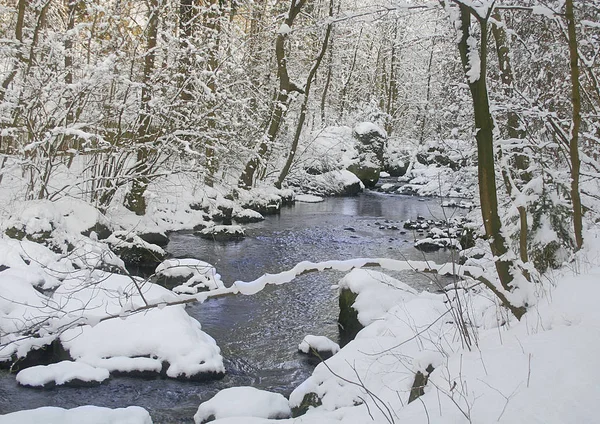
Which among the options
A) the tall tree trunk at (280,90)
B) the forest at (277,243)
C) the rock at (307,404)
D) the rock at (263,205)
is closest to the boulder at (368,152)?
the forest at (277,243)

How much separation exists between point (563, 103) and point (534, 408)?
6.10 m

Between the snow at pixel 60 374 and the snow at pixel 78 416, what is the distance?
1.26 m

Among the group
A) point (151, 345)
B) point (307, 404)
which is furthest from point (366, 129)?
point (307, 404)

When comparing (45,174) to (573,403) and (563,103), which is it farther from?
(573,403)

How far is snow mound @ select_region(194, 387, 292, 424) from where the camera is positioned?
486 cm

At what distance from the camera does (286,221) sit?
15.5 metres

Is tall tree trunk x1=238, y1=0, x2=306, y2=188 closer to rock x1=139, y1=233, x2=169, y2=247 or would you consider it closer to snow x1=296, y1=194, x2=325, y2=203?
snow x1=296, y1=194, x2=325, y2=203

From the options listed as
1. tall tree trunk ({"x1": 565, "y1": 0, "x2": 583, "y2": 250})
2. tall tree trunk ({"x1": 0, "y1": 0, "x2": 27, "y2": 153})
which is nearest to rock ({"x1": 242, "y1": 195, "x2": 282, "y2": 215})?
tall tree trunk ({"x1": 0, "y1": 0, "x2": 27, "y2": 153})

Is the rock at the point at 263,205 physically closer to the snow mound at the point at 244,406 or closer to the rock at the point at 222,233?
the rock at the point at 222,233

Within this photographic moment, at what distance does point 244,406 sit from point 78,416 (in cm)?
146

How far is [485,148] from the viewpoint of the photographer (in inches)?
157

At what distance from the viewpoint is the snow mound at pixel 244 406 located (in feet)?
15.9

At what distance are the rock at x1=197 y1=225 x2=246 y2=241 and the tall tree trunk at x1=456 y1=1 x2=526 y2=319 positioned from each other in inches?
365

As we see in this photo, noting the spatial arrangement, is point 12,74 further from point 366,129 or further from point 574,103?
point 366,129
